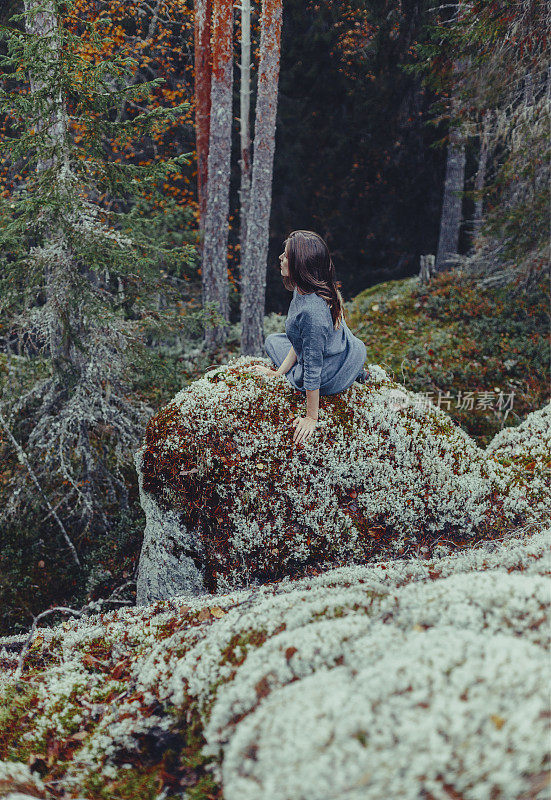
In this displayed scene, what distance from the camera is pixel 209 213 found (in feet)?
34.2

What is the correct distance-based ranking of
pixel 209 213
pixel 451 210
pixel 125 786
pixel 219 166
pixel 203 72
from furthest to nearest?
pixel 451 210, pixel 203 72, pixel 209 213, pixel 219 166, pixel 125 786

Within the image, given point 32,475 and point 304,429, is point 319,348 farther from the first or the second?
point 32,475

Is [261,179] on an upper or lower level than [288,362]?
upper

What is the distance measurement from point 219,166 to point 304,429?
847 centimetres

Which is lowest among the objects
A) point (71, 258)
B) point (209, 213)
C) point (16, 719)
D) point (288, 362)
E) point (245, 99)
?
point (16, 719)

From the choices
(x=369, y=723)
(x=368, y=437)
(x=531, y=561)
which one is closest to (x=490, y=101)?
(x=368, y=437)

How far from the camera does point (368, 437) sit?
13.6ft

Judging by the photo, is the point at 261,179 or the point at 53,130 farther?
the point at 261,179

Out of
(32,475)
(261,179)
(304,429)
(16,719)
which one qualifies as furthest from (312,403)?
(261,179)

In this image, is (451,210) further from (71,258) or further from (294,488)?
(294,488)

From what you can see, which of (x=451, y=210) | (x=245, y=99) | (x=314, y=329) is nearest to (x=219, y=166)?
(x=245, y=99)

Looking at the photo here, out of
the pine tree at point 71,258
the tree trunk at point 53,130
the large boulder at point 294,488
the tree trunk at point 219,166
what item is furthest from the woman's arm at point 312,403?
the tree trunk at point 219,166

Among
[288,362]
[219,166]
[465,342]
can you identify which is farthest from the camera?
[219,166]

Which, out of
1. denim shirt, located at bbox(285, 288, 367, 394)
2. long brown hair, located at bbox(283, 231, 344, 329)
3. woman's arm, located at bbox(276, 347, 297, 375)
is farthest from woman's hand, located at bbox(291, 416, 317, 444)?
long brown hair, located at bbox(283, 231, 344, 329)
